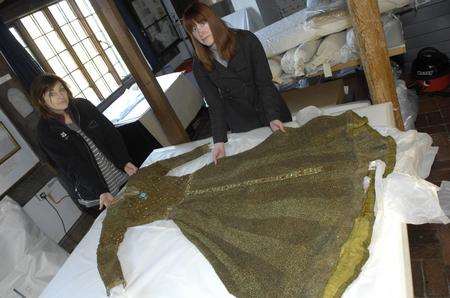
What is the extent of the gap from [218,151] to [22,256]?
1.52 m

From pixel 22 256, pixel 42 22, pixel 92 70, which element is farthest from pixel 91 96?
pixel 22 256

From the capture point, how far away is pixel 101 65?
4.45m

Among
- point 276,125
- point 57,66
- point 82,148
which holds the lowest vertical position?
point 276,125

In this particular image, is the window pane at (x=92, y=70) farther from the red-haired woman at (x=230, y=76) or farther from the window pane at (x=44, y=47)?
the red-haired woman at (x=230, y=76)

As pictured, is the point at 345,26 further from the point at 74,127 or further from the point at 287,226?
the point at 74,127

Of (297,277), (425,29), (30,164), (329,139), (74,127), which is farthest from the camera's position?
(425,29)

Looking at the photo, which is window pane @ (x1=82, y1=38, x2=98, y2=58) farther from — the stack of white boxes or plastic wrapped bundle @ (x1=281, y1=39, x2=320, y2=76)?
plastic wrapped bundle @ (x1=281, y1=39, x2=320, y2=76)

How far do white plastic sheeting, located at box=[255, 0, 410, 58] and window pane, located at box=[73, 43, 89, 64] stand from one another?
7.83ft

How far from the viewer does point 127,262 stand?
4.99 feet

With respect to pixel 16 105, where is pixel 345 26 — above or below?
below

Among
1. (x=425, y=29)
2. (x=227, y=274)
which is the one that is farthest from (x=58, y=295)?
(x=425, y=29)

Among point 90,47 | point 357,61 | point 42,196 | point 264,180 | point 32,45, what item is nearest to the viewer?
point 264,180

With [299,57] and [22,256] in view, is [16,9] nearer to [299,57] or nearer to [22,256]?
[22,256]

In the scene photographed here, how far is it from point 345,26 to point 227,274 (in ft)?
6.41
